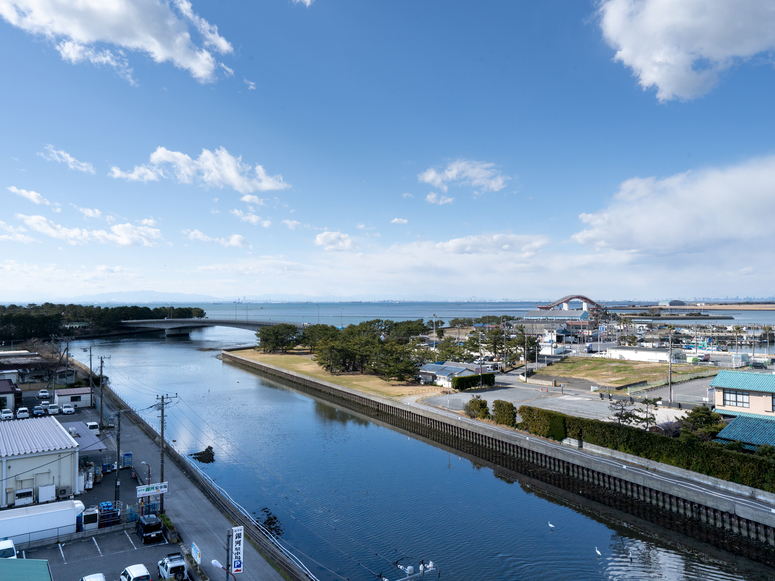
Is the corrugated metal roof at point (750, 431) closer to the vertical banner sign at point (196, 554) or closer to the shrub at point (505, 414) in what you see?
the shrub at point (505, 414)

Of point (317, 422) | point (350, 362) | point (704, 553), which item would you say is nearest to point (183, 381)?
point (350, 362)

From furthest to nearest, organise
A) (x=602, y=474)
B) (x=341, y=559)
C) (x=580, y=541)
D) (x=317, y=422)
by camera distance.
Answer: (x=317, y=422), (x=602, y=474), (x=580, y=541), (x=341, y=559)


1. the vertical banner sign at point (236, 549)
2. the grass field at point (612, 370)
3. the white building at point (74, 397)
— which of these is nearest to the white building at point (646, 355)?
the grass field at point (612, 370)

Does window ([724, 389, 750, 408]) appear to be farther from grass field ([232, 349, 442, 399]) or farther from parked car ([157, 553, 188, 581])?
parked car ([157, 553, 188, 581])

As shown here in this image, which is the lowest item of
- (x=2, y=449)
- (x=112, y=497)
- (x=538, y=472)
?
(x=538, y=472)

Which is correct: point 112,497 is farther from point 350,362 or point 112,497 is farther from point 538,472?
point 350,362

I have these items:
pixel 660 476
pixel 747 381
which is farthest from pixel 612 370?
pixel 660 476
